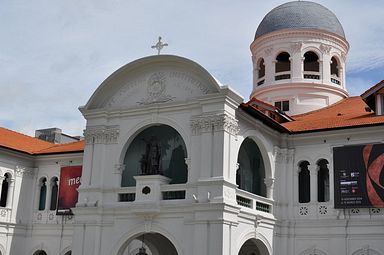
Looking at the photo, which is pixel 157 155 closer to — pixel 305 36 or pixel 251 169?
pixel 251 169

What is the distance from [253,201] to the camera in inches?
1128

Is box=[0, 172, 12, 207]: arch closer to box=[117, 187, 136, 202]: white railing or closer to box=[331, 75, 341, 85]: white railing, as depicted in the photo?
box=[117, 187, 136, 202]: white railing

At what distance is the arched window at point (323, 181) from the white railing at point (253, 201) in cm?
279

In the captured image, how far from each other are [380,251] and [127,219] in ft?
39.1

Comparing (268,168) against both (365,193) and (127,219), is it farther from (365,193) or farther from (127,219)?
(127,219)

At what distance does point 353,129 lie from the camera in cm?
3014

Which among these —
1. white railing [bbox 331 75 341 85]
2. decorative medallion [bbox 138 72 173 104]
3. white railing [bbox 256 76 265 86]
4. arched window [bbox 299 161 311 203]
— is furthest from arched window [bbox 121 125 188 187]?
white railing [bbox 331 75 341 85]

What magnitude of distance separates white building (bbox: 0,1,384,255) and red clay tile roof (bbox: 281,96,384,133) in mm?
113

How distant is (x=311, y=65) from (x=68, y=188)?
18.0m

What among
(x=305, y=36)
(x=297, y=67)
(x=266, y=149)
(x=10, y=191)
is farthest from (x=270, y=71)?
(x=10, y=191)

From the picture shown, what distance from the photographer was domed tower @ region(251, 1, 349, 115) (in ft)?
130

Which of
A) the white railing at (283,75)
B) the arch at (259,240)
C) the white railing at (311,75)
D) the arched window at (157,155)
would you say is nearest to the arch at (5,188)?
the arched window at (157,155)

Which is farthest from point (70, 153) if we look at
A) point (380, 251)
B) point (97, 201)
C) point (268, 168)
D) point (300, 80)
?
point (380, 251)

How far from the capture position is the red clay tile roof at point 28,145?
3675cm
